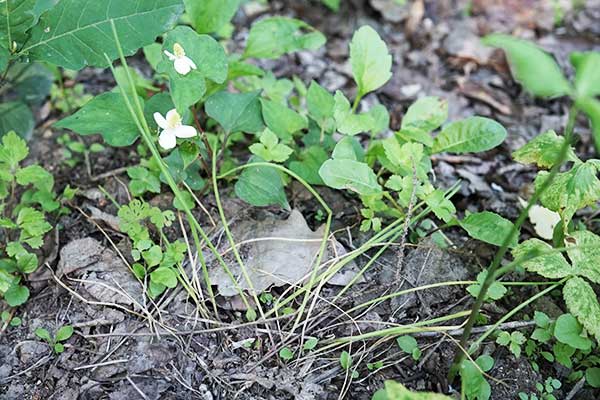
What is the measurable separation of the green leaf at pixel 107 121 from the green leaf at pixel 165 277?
394 millimetres

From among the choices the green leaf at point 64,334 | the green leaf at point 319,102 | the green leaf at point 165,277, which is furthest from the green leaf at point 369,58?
the green leaf at point 64,334

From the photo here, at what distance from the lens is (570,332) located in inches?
60.9

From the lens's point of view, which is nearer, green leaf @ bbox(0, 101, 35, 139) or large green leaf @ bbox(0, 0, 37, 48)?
large green leaf @ bbox(0, 0, 37, 48)

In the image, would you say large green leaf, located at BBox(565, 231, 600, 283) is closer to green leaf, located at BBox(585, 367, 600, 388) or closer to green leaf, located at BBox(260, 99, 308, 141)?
green leaf, located at BBox(585, 367, 600, 388)

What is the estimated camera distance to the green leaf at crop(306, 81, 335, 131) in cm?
197

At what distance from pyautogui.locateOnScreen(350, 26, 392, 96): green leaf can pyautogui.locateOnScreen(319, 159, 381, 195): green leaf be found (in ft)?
1.34

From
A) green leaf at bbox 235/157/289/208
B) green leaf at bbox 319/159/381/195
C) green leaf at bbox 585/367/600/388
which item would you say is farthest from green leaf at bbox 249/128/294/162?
green leaf at bbox 585/367/600/388

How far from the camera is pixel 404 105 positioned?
2.52 m

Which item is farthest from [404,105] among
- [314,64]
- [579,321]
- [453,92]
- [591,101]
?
[591,101]

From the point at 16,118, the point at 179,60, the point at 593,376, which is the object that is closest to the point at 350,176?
the point at 179,60

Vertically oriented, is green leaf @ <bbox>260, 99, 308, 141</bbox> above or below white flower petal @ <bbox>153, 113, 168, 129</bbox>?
below

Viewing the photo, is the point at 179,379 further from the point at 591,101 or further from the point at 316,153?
the point at 591,101

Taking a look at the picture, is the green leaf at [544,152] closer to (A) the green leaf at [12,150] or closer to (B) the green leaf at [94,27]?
(B) the green leaf at [94,27]

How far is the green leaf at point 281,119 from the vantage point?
1933 mm
